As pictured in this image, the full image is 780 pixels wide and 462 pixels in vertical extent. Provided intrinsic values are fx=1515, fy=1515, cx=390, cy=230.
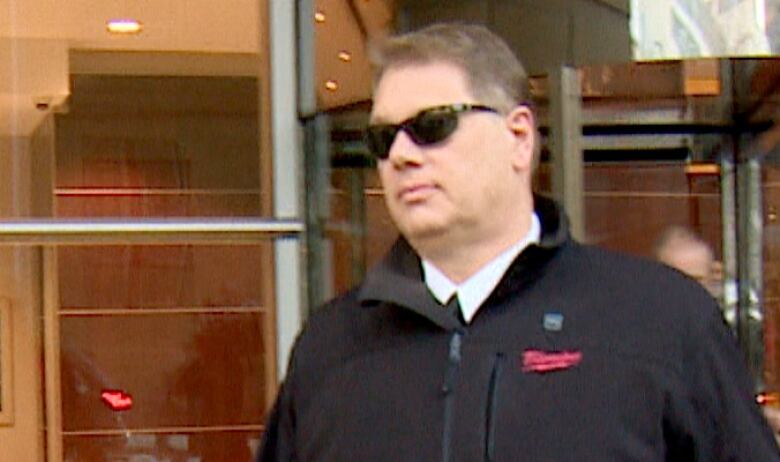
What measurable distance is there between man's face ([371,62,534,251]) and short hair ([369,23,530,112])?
11 mm

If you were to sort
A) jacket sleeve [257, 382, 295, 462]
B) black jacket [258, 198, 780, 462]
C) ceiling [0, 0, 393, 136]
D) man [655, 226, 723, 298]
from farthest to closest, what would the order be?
man [655, 226, 723, 298]
ceiling [0, 0, 393, 136]
jacket sleeve [257, 382, 295, 462]
black jacket [258, 198, 780, 462]

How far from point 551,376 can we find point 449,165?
0.99 feet

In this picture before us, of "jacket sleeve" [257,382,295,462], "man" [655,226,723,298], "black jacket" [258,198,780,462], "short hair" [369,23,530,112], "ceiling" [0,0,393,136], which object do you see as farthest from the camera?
"man" [655,226,723,298]

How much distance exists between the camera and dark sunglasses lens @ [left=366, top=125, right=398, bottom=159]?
201 centimetres

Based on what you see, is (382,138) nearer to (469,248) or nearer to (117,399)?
(469,248)

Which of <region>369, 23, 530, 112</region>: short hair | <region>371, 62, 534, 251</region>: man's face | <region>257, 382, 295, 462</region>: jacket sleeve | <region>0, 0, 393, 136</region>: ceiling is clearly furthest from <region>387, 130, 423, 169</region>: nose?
<region>0, 0, 393, 136</region>: ceiling

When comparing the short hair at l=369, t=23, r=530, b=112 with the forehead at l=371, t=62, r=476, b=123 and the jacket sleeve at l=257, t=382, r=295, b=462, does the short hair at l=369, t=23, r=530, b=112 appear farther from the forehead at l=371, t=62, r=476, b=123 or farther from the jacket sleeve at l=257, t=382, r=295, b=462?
the jacket sleeve at l=257, t=382, r=295, b=462

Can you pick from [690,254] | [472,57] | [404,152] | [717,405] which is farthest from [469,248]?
[690,254]

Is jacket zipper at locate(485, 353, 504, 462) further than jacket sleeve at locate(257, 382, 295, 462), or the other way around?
jacket sleeve at locate(257, 382, 295, 462)

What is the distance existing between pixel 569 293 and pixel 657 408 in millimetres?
194

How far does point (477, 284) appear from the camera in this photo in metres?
1.99

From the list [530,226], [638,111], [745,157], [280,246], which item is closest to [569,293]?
[530,226]

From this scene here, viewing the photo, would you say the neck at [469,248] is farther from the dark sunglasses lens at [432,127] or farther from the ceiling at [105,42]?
the ceiling at [105,42]

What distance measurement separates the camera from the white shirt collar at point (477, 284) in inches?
77.9
